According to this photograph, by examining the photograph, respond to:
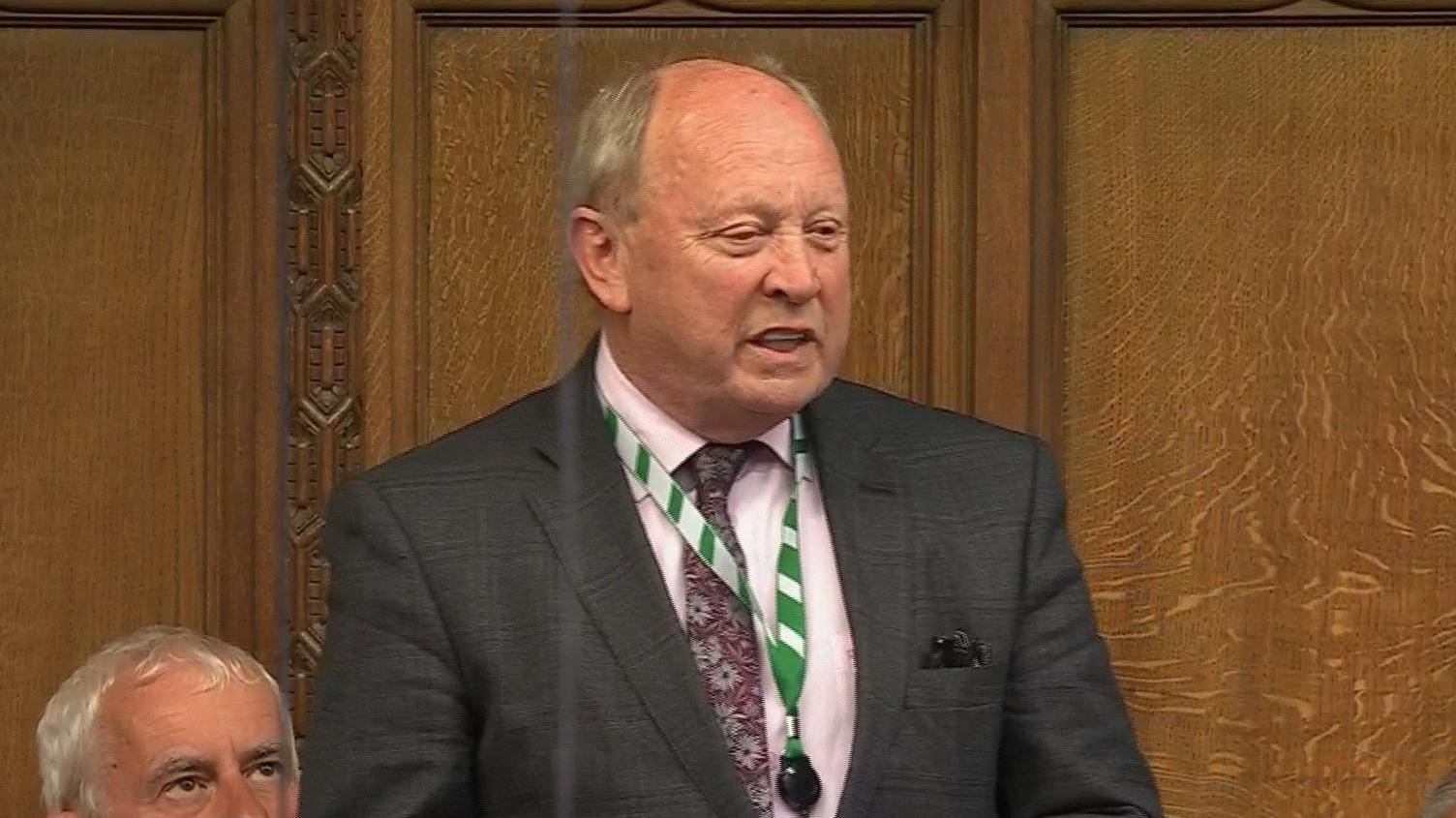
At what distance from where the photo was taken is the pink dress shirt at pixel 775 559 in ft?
5.10

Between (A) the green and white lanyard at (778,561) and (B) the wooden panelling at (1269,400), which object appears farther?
(B) the wooden panelling at (1269,400)

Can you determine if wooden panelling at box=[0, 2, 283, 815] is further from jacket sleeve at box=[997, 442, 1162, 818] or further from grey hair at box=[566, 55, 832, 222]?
jacket sleeve at box=[997, 442, 1162, 818]

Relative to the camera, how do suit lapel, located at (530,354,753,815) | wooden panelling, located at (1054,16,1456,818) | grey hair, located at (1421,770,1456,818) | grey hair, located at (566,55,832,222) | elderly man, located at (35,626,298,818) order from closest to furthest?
suit lapel, located at (530,354,753,815)
grey hair, located at (566,55,832,222)
grey hair, located at (1421,770,1456,818)
elderly man, located at (35,626,298,818)
wooden panelling, located at (1054,16,1456,818)

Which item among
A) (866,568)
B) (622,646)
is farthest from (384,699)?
(866,568)

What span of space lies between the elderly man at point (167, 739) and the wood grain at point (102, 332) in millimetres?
332

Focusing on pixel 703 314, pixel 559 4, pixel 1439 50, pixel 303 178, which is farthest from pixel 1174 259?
pixel 703 314

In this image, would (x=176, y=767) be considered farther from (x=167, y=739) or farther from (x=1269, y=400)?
(x=1269, y=400)

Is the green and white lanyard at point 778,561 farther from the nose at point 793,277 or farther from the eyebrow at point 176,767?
the eyebrow at point 176,767

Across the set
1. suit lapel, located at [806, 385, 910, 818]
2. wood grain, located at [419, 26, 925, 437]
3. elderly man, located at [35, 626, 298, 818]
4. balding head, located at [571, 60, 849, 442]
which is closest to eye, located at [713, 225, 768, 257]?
balding head, located at [571, 60, 849, 442]

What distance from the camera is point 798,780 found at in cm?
154

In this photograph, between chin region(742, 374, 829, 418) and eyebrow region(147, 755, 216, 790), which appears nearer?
chin region(742, 374, 829, 418)

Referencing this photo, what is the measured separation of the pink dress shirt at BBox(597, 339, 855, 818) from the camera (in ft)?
5.10

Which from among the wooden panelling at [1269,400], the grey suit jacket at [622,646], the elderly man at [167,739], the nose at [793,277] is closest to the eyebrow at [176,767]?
the elderly man at [167,739]

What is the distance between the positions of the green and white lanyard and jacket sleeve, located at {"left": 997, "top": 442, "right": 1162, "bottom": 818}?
11 centimetres
